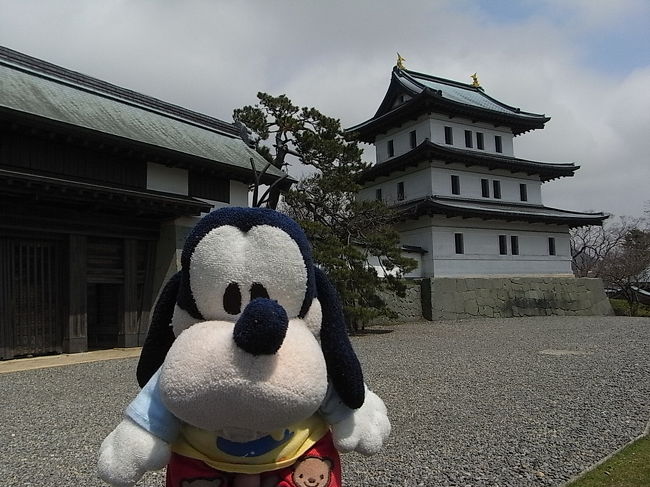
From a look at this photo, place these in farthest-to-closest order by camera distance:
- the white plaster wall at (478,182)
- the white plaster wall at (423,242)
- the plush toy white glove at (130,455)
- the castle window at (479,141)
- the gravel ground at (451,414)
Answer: the castle window at (479,141)
the white plaster wall at (478,182)
the white plaster wall at (423,242)
the gravel ground at (451,414)
the plush toy white glove at (130,455)

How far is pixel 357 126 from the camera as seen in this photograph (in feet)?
76.8

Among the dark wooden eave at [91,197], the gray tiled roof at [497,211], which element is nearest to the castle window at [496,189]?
the gray tiled roof at [497,211]

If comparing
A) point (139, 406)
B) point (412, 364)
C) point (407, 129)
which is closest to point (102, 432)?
point (139, 406)

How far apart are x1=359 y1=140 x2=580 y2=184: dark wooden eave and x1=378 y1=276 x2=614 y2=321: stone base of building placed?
4.90m

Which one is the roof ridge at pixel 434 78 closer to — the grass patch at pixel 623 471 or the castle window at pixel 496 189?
the castle window at pixel 496 189

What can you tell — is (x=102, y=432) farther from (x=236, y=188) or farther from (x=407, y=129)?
(x=407, y=129)

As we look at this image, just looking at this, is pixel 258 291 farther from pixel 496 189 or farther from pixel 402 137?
pixel 496 189

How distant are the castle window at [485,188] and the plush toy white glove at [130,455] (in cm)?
2183

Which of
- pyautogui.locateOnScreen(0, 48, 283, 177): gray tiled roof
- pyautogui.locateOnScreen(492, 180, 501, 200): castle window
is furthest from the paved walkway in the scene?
pyautogui.locateOnScreen(492, 180, 501, 200): castle window

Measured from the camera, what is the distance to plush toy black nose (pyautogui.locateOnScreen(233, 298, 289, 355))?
1.38 m

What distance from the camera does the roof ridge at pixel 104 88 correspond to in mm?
11164

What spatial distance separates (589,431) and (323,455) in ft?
12.1

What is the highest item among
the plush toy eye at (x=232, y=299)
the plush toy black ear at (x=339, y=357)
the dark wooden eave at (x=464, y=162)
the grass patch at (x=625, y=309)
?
the dark wooden eave at (x=464, y=162)

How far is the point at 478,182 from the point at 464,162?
143cm
